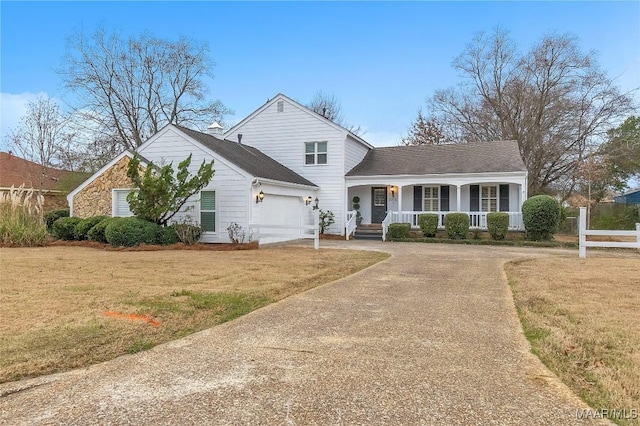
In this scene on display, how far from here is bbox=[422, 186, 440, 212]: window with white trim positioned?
1930cm

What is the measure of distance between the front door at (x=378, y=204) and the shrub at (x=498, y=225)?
17.1ft

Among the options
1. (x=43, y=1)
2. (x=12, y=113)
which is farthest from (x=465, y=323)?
(x=12, y=113)

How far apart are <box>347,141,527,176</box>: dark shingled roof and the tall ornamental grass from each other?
40.7 feet

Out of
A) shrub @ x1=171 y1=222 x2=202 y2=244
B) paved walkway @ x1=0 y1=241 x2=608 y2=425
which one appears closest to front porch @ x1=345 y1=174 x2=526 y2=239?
shrub @ x1=171 y1=222 x2=202 y2=244

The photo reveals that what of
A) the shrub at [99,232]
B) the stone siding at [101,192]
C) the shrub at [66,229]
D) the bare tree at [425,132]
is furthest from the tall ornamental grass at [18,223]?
the bare tree at [425,132]

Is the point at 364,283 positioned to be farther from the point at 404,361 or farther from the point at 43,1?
the point at 43,1

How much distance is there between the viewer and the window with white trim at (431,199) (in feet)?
63.3

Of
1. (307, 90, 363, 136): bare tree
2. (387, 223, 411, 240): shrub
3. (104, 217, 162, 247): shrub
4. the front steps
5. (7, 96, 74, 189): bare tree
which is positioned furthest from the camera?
(307, 90, 363, 136): bare tree

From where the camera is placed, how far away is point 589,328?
4391mm

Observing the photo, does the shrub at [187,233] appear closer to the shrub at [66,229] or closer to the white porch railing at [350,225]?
the shrub at [66,229]

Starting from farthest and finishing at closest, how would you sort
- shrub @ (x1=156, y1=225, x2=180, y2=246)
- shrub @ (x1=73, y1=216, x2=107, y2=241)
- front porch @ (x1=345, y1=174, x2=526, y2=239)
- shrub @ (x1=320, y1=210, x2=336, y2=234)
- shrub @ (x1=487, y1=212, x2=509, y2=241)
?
shrub @ (x1=320, y1=210, x2=336, y2=234)
front porch @ (x1=345, y1=174, x2=526, y2=239)
shrub @ (x1=487, y1=212, x2=509, y2=241)
shrub @ (x1=73, y1=216, x2=107, y2=241)
shrub @ (x1=156, y1=225, x2=180, y2=246)

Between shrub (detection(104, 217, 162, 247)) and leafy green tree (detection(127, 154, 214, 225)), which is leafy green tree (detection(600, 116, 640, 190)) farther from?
shrub (detection(104, 217, 162, 247))

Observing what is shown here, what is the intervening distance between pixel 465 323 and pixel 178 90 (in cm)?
2920

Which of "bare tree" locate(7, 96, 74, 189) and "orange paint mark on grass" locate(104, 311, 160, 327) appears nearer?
"orange paint mark on grass" locate(104, 311, 160, 327)
